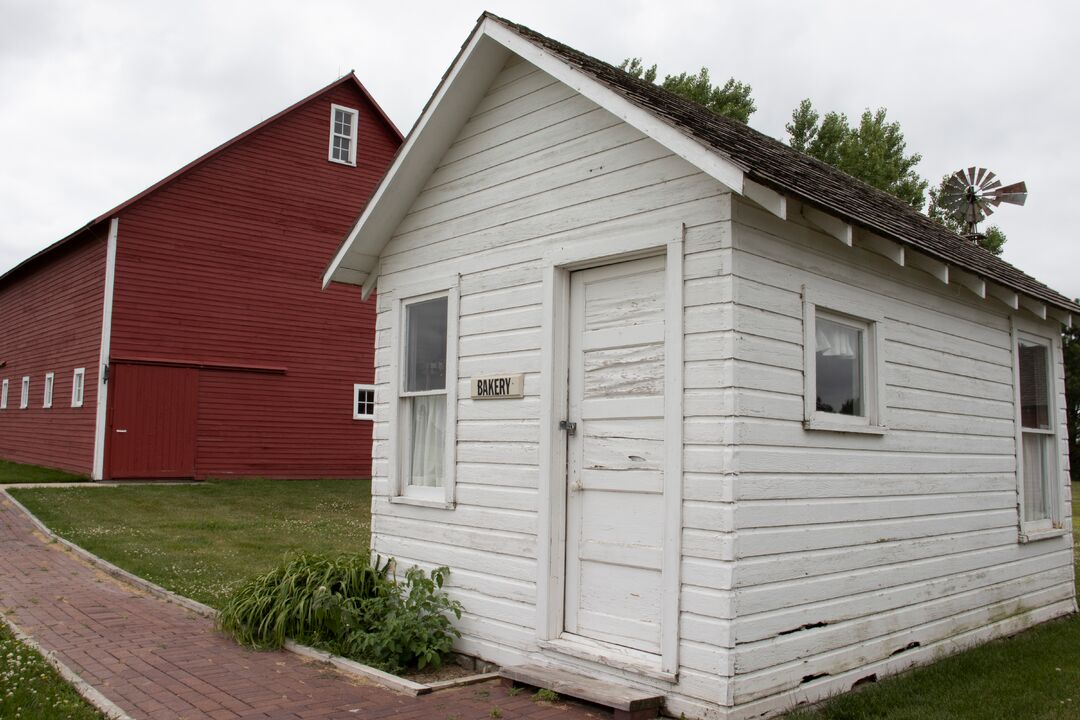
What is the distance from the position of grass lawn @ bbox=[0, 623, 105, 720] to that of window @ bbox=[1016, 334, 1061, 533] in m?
8.07

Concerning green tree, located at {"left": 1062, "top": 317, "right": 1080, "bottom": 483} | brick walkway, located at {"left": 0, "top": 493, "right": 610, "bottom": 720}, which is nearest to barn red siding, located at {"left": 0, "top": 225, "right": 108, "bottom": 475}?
brick walkway, located at {"left": 0, "top": 493, "right": 610, "bottom": 720}

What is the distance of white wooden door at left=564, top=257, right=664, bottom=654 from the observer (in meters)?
5.82

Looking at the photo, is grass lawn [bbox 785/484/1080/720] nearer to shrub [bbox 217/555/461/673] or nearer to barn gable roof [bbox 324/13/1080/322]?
shrub [bbox 217/555/461/673]

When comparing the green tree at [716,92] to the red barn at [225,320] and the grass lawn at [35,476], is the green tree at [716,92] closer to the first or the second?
the red barn at [225,320]

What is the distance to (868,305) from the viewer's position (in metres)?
6.62

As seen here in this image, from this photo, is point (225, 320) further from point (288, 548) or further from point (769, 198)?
point (769, 198)

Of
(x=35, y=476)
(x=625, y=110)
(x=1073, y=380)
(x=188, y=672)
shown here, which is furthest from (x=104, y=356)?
(x=1073, y=380)

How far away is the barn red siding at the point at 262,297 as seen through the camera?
20.6 meters

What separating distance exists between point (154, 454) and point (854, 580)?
17673mm

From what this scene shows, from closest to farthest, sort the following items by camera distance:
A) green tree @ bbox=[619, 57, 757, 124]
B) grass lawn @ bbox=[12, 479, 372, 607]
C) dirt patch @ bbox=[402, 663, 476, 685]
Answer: dirt patch @ bbox=[402, 663, 476, 685] → grass lawn @ bbox=[12, 479, 372, 607] → green tree @ bbox=[619, 57, 757, 124]

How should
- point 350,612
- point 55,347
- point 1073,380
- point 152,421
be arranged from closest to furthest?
point 350,612 < point 152,421 < point 55,347 < point 1073,380

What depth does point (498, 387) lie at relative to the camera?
22.7ft

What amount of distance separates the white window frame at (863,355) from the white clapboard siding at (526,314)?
86 cm

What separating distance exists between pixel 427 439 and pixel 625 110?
340 cm
